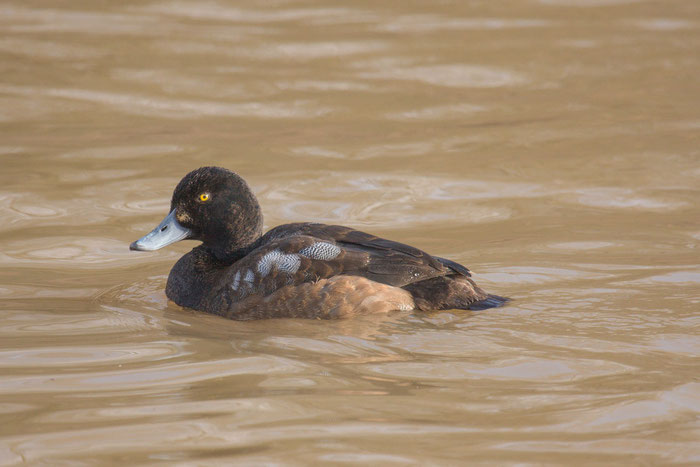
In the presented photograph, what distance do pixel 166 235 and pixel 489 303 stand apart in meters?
1.96

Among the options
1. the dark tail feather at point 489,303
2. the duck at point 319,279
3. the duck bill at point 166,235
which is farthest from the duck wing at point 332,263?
the duck bill at point 166,235

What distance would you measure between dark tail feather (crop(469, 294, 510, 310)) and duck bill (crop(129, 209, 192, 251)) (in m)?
1.77

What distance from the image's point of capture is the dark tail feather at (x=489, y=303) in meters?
5.70

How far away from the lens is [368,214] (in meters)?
8.04

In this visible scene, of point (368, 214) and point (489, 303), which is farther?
point (368, 214)

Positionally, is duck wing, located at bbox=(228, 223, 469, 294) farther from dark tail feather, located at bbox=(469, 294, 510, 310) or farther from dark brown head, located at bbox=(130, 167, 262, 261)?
dark brown head, located at bbox=(130, 167, 262, 261)

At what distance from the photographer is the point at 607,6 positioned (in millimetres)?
13445

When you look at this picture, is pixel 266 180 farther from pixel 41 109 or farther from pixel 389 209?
pixel 41 109

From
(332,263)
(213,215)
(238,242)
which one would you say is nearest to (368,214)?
(238,242)

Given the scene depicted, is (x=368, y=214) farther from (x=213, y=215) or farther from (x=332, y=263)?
(x=332, y=263)

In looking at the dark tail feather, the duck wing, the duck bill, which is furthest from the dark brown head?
the dark tail feather

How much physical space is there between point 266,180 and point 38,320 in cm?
326

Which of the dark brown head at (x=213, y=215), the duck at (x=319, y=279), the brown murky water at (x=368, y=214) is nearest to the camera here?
the brown murky water at (x=368, y=214)

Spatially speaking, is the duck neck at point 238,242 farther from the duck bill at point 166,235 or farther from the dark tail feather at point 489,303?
the dark tail feather at point 489,303
